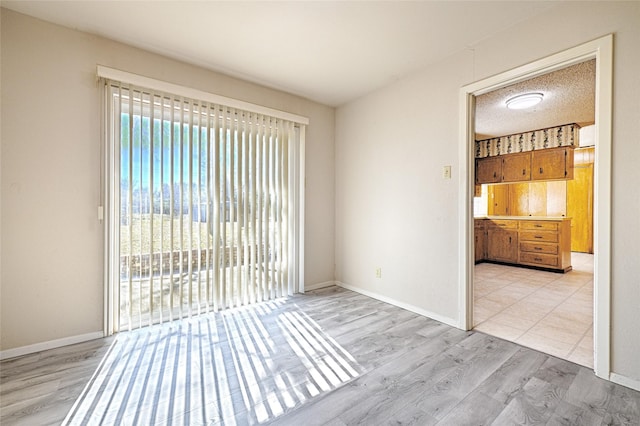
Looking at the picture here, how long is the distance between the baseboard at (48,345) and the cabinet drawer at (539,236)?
669cm

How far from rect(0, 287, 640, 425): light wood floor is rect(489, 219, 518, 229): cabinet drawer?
405 cm

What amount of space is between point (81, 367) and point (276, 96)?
10.5 ft

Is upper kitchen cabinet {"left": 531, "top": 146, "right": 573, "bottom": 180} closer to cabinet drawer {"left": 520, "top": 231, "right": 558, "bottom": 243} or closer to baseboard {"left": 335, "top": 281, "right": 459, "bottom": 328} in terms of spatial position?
cabinet drawer {"left": 520, "top": 231, "right": 558, "bottom": 243}

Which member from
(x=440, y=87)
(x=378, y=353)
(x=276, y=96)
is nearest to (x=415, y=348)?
(x=378, y=353)

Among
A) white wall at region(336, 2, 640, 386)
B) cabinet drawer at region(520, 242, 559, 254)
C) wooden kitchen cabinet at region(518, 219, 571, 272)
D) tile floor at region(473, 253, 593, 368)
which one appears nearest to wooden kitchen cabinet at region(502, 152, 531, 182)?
wooden kitchen cabinet at region(518, 219, 571, 272)

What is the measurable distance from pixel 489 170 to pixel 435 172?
422cm

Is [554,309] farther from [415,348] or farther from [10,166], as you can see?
[10,166]

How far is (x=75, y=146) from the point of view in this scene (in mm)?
2352

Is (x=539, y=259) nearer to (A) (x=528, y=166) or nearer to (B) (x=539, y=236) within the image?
(B) (x=539, y=236)

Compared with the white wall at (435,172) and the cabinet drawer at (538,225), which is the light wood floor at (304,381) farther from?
the cabinet drawer at (538,225)

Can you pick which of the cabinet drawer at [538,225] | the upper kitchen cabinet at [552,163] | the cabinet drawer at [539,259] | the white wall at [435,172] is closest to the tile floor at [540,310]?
the cabinet drawer at [539,259]

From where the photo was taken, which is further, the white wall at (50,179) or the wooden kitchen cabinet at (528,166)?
the wooden kitchen cabinet at (528,166)

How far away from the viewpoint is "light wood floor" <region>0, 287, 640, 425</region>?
1.55 m

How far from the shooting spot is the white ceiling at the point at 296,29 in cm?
207
